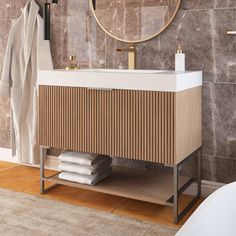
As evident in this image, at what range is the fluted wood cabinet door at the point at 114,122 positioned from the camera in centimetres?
252

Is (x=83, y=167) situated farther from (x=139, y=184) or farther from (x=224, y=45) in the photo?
(x=224, y=45)

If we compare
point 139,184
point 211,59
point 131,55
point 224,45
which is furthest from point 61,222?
point 224,45

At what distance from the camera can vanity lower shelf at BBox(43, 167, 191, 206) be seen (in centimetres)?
273

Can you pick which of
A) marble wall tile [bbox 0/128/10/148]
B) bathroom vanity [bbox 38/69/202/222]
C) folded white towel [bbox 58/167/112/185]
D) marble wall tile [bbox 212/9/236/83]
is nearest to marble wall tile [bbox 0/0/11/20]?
marble wall tile [bbox 0/128/10/148]

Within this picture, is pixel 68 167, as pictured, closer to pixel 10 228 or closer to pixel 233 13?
pixel 10 228

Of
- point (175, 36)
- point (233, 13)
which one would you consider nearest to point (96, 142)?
point (175, 36)

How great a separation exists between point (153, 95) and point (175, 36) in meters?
0.66

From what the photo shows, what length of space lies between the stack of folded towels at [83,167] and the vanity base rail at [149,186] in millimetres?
38

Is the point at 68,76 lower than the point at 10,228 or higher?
higher

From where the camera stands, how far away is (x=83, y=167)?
9.68 ft

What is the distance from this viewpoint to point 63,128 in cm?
289

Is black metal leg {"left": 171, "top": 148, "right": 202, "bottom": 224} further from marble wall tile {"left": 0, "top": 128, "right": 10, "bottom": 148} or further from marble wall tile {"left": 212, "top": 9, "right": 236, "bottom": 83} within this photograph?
marble wall tile {"left": 0, "top": 128, "right": 10, "bottom": 148}

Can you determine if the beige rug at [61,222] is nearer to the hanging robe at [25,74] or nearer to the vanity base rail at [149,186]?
the vanity base rail at [149,186]

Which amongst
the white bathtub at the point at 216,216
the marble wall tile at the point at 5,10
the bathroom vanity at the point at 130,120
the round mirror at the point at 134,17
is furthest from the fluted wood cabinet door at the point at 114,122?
the marble wall tile at the point at 5,10
